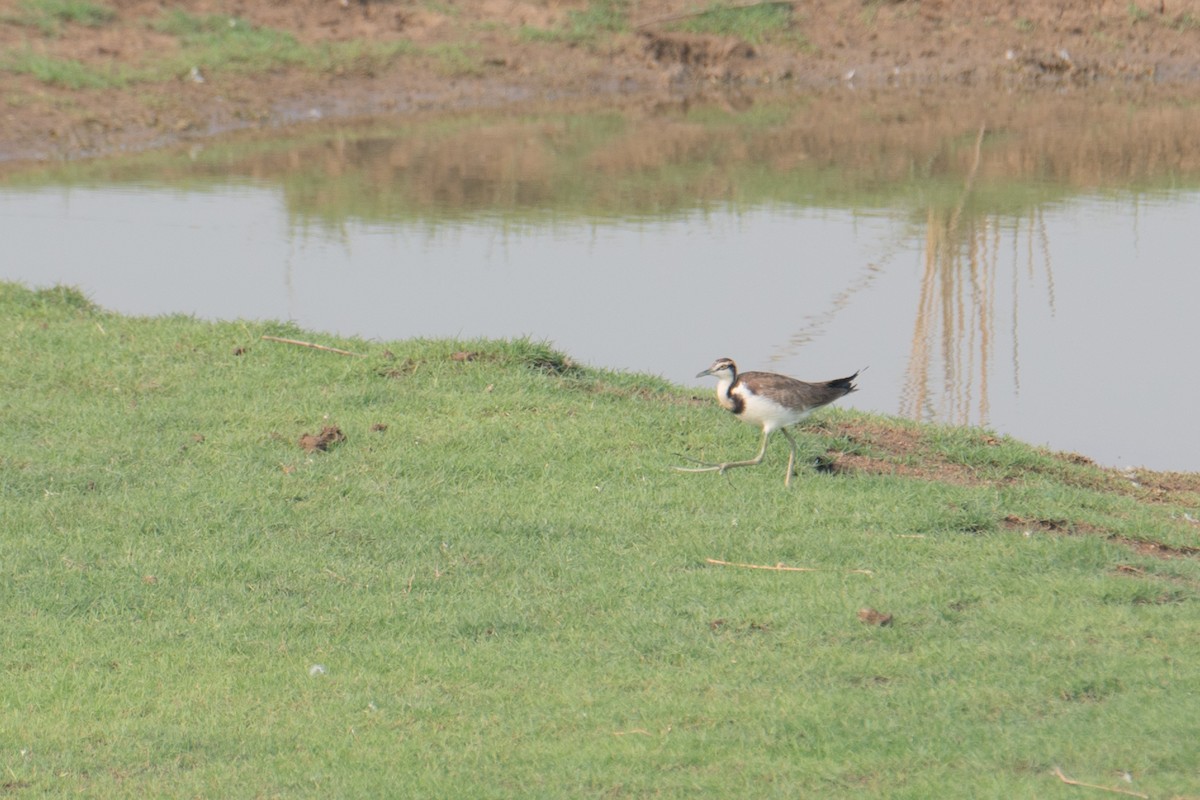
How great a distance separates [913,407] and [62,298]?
5541 mm

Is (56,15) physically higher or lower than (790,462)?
higher

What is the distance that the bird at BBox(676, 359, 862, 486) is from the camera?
6.85 metres

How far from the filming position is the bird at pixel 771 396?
22.5ft

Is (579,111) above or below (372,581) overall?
above

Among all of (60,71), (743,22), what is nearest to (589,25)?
(743,22)

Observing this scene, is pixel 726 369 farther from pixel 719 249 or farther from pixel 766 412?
pixel 719 249

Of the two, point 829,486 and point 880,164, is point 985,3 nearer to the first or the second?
point 880,164

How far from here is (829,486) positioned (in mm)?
7102

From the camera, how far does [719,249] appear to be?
13.4m

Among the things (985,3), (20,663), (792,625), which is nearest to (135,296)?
(20,663)

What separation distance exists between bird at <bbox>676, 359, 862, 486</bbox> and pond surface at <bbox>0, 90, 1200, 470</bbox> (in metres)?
2.60

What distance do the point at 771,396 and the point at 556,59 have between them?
15.7 meters

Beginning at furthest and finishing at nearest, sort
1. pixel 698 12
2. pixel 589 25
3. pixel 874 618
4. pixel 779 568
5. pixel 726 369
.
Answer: pixel 698 12
pixel 589 25
pixel 726 369
pixel 779 568
pixel 874 618

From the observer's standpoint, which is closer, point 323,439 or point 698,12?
point 323,439
